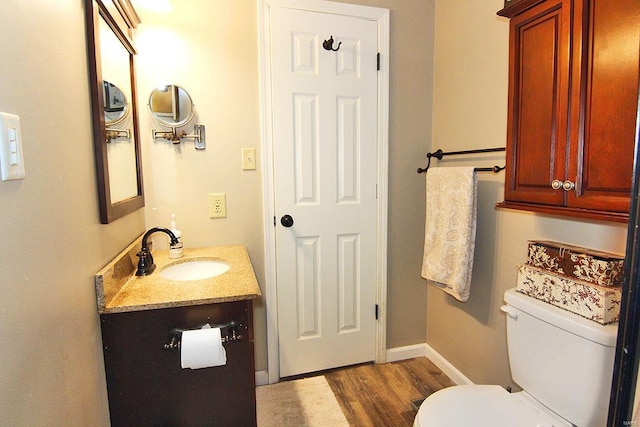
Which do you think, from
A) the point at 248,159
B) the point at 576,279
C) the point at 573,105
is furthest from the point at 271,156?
the point at 576,279

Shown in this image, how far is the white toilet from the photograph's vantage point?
3.40 feet

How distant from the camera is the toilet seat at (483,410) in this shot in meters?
1.12

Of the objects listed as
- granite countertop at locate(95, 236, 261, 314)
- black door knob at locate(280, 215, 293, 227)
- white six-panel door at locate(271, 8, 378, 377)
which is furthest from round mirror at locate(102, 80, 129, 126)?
black door knob at locate(280, 215, 293, 227)

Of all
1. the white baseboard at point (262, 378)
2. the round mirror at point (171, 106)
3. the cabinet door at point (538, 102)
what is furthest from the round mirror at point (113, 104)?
the white baseboard at point (262, 378)

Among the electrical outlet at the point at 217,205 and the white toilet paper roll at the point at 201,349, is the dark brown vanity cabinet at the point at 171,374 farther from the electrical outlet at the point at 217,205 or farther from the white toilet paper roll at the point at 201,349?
the electrical outlet at the point at 217,205

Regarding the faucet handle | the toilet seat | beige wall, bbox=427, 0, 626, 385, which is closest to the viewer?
the toilet seat

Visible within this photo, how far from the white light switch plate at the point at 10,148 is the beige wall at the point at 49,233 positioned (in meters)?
0.02

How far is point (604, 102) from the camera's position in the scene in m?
0.93

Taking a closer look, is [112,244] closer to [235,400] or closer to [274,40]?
[235,400]

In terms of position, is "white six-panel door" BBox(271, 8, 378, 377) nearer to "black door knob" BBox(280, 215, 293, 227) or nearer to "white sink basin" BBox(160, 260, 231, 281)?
"black door knob" BBox(280, 215, 293, 227)

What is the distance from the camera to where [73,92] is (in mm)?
980

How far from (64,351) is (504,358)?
183cm

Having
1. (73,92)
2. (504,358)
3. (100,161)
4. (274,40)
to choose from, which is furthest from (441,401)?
(274,40)

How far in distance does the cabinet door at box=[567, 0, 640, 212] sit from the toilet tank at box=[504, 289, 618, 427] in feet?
1.31
